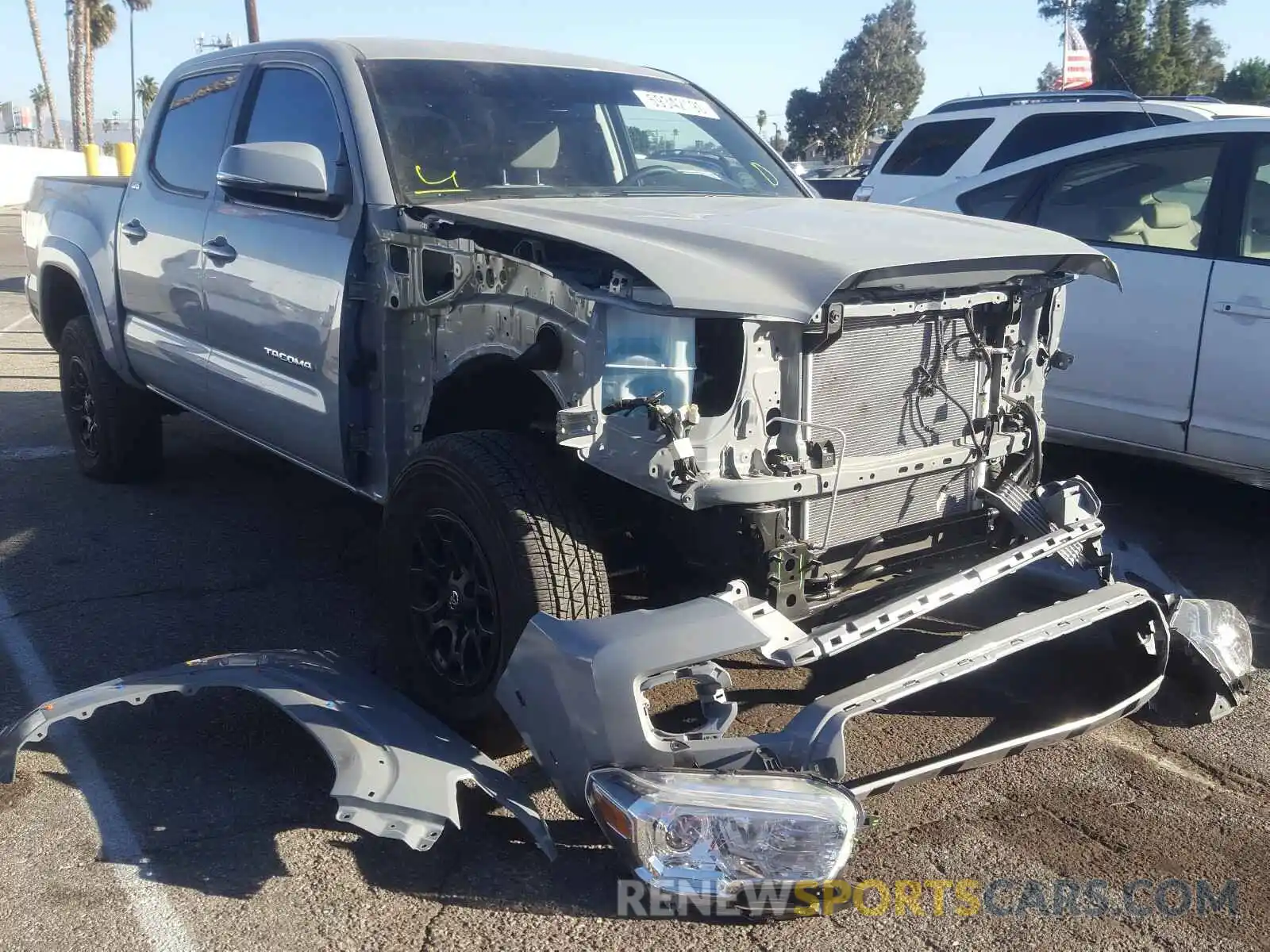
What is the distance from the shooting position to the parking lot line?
103 inches

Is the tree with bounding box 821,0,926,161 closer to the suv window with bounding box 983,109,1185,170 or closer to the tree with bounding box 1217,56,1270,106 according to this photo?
the tree with bounding box 1217,56,1270,106

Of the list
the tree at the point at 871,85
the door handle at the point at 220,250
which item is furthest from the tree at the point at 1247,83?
the door handle at the point at 220,250

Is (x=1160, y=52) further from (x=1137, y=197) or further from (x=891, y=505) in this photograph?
(x=891, y=505)

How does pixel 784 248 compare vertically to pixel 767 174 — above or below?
below

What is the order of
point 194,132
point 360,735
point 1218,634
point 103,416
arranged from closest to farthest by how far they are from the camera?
1. point 360,735
2. point 1218,634
3. point 194,132
4. point 103,416

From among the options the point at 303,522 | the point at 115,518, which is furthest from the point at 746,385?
the point at 115,518

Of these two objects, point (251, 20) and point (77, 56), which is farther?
point (77, 56)

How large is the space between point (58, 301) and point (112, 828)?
4137mm

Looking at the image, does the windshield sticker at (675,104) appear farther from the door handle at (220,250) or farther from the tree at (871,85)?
the tree at (871,85)

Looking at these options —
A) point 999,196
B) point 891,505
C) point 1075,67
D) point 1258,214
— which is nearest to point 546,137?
point 891,505

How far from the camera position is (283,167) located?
3.76m

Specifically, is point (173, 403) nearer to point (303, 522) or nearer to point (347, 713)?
point (303, 522)

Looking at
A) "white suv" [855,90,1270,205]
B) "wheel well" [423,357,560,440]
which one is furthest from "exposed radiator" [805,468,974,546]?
"white suv" [855,90,1270,205]

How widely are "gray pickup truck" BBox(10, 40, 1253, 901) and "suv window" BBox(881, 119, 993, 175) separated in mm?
5330
